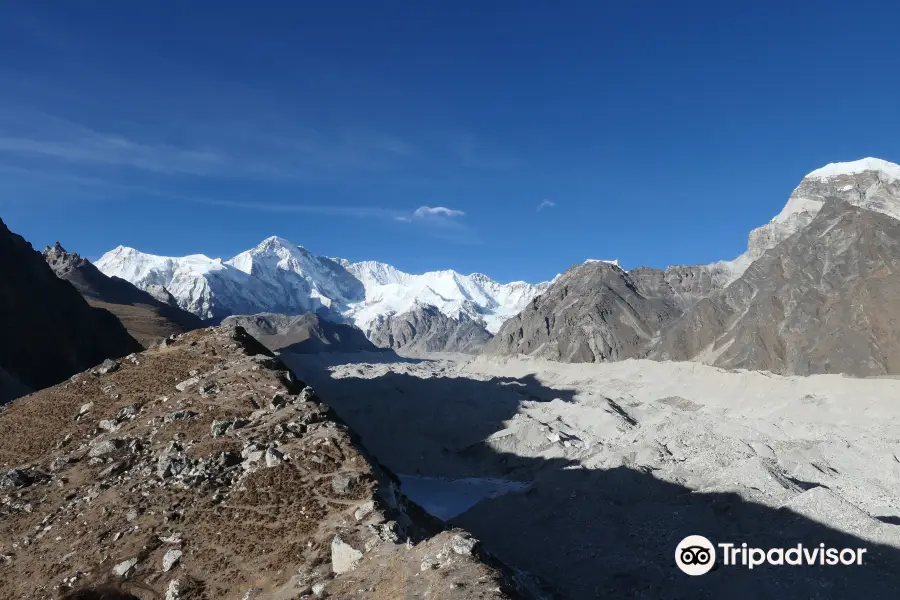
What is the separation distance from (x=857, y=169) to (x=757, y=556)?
6047 inches

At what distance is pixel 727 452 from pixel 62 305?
7814cm

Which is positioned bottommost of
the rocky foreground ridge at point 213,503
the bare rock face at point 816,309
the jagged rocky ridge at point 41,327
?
the rocky foreground ridge at point 213,503

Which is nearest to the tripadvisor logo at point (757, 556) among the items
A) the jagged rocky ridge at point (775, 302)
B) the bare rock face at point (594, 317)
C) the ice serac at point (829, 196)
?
the jagged rocky ridge at point (775, 302)

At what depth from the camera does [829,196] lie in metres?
141

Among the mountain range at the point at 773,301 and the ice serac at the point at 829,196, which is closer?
the mountain range at the point at 773,301

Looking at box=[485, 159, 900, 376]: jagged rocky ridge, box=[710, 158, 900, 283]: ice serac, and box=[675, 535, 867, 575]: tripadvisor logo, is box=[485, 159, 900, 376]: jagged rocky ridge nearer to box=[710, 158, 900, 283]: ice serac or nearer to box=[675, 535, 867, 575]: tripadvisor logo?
box=[710, 158, 900, 283]: ice serac

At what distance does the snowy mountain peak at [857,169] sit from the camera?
139000mm

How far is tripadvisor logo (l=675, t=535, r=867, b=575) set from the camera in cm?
2622

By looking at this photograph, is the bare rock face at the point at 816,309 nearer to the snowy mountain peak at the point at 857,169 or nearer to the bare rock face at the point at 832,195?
the bare rock face at the point at 832,195

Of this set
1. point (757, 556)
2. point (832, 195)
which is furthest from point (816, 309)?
point (757, 556)

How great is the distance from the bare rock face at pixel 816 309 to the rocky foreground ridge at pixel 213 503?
9630cm

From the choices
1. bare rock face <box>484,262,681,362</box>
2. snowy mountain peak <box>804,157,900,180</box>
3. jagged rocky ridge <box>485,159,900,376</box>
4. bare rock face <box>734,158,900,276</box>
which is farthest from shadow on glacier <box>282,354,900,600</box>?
snowy mountain peak <box>804,157,900,180</box>

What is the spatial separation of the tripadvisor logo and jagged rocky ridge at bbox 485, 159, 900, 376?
2965 inches

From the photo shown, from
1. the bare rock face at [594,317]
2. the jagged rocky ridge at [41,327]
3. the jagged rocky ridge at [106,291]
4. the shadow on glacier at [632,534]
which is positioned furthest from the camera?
the bare rock face at [594,317]
